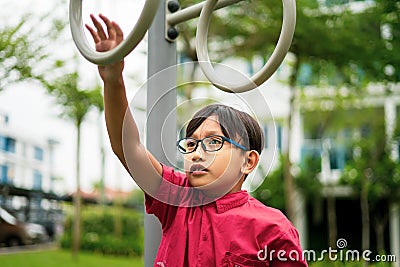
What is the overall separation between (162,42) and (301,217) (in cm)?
1075

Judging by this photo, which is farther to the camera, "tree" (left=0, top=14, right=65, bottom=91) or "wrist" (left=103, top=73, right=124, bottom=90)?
"tree" (left=0, top=14, right=65, bottom=91)

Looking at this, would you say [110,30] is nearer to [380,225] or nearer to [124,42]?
[124,42]

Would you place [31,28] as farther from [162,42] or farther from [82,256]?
[82,256]

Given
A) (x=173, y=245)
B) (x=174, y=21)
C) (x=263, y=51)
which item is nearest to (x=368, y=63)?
(x=263, y=51)

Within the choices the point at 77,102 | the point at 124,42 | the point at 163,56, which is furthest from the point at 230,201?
the point at 77,102

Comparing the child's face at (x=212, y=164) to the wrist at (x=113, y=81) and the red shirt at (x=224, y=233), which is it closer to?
the red shirt at (x=224, y=233)

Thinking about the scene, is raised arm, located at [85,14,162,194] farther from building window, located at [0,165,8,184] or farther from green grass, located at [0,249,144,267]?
green grass, located at [0,249,144,267]

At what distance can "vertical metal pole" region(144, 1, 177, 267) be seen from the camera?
4.11 feet

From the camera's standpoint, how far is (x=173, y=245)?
1.13m

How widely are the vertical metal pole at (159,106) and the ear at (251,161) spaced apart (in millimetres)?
172

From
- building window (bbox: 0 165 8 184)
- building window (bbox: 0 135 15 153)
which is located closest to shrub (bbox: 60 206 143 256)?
building window (bbox: 0 135 15 153)

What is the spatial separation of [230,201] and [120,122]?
26 cm

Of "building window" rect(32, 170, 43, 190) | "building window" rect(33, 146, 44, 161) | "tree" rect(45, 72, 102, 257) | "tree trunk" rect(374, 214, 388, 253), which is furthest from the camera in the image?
"tree trunk" rect(374, 214, 388, 253)

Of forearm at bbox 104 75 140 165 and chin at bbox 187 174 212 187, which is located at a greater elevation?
forearm at bbox 104 75 140 165
